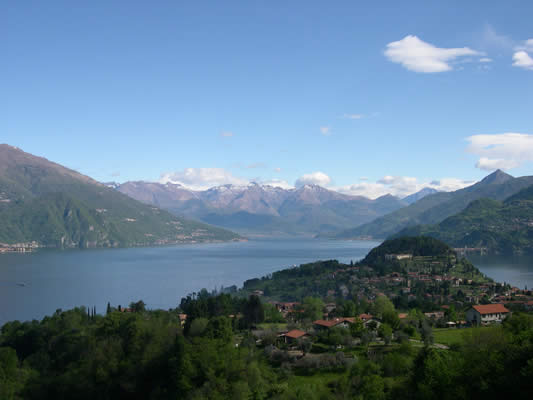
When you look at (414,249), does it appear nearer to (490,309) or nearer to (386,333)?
(490,309)

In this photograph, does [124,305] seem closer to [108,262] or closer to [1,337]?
[1,337]

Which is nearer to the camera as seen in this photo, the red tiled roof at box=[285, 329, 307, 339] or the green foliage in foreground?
the green foliage in foreground

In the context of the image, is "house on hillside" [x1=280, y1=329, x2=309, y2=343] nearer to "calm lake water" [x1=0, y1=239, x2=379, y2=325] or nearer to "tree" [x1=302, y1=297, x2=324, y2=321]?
"tree" [x1=302, y1=297, x2=324, y2=321]

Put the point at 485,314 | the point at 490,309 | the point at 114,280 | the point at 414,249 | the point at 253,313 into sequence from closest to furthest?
1. the point at 485,314
2. the point at 490,309
3. the point at 253,313
4. the point at 414,249
5. the point at 114,280

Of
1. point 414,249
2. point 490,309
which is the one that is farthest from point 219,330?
point 414,249

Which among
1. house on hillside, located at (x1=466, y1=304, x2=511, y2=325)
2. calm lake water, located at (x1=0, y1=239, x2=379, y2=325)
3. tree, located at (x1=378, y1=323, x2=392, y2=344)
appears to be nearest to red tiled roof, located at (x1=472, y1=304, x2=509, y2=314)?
house on hillside, located at (x1=466, y1=304, x2=511, y2=325)

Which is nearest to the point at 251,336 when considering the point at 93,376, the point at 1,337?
the point at 93,376
